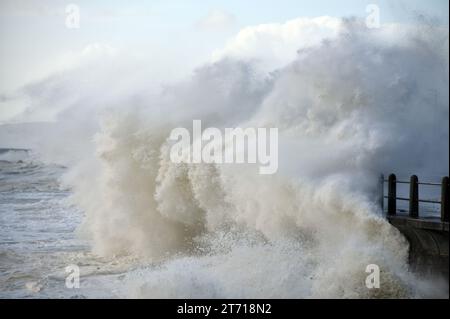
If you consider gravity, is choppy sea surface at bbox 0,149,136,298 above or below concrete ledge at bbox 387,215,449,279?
below

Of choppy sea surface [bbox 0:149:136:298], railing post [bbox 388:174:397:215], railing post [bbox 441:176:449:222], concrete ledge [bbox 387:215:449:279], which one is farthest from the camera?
choppy sea surface [bbox 0:149:136:298]

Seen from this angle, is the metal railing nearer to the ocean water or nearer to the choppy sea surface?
the ocean water

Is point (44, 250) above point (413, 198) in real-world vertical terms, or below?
below

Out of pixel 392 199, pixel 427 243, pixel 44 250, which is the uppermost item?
pixel 392 199

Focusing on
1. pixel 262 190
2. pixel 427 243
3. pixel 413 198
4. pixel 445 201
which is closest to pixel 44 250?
pixel 262 190

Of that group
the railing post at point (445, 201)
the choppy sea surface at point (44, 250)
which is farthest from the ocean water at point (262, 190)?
the railing post at point (445, 201)

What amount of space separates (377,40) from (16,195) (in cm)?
1396

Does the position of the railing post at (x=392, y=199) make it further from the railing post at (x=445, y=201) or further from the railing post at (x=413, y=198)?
the railing post at (x=445, y=201)

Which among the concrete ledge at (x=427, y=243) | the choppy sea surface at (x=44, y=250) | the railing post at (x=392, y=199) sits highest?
the railing post at (x=392, y=199)

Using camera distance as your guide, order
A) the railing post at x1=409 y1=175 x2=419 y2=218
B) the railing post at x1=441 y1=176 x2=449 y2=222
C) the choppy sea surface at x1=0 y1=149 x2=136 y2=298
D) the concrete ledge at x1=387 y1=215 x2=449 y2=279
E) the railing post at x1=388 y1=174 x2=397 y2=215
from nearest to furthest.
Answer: the concrete ledge at x1=387 y1=215 x2=449 y2=279 < the railing post at x1=441 y1=176 x2=449 y2=222 < the railing post at x1=409 y1=175 x2=419 y2=218 < the railing post at x1=388 y1=174 x2=397 y2=215 < the choppy sea surface at x1=0 y1=149 x2=136 y2=298

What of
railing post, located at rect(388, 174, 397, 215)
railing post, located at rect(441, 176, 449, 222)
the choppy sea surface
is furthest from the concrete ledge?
the choppy sea surface

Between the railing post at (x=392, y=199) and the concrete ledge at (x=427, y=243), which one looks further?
the railing post at (x=392, y=199)

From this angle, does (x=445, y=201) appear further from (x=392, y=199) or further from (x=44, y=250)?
(x=44, y=250)
